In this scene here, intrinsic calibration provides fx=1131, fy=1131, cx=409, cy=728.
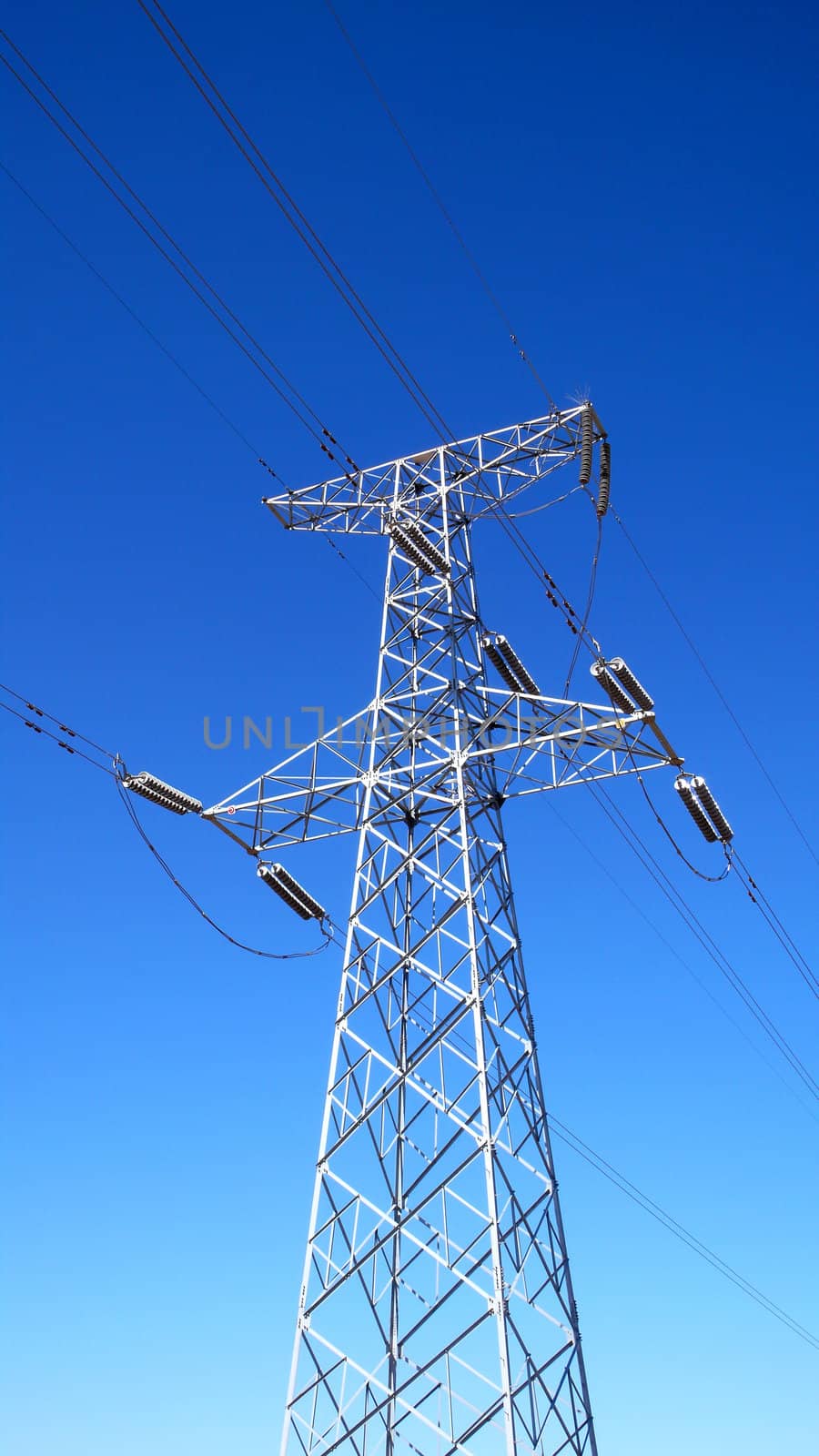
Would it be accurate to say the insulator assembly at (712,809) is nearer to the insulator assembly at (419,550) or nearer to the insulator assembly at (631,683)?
the insulator assembly at (631,683)

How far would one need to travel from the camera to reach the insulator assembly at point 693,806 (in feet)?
62.9

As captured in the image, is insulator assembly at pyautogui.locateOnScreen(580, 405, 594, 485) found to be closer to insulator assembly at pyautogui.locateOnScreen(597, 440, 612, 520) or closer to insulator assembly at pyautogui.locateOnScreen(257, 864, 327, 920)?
insulator assembly at pyautogui.locateOnScreen(597, 440, 612, 520)

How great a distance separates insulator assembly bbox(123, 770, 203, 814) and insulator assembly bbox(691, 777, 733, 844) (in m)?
8.78

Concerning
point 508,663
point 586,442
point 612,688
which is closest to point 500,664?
point 508,663

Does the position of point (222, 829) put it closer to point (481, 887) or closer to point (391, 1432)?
point (481, 887)

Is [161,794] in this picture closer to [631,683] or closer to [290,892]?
[290,892]

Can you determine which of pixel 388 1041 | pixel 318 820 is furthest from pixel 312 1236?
pixel 318 820

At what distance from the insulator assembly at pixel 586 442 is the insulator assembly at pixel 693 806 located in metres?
6.57

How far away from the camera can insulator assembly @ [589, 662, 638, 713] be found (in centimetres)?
1958

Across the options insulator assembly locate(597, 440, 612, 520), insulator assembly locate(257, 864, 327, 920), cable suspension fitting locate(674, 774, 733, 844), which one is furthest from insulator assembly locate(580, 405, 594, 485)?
insulator assembly locate(257, 864, 327, 920)

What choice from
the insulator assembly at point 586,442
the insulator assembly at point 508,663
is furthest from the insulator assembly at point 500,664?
the insulator assembly at point 586,442

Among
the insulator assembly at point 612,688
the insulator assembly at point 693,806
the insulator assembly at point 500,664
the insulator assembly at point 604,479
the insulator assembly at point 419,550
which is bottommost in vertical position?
the insulator assembly at point 693,806

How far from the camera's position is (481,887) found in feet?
60.0

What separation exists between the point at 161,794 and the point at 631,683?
337 inches
